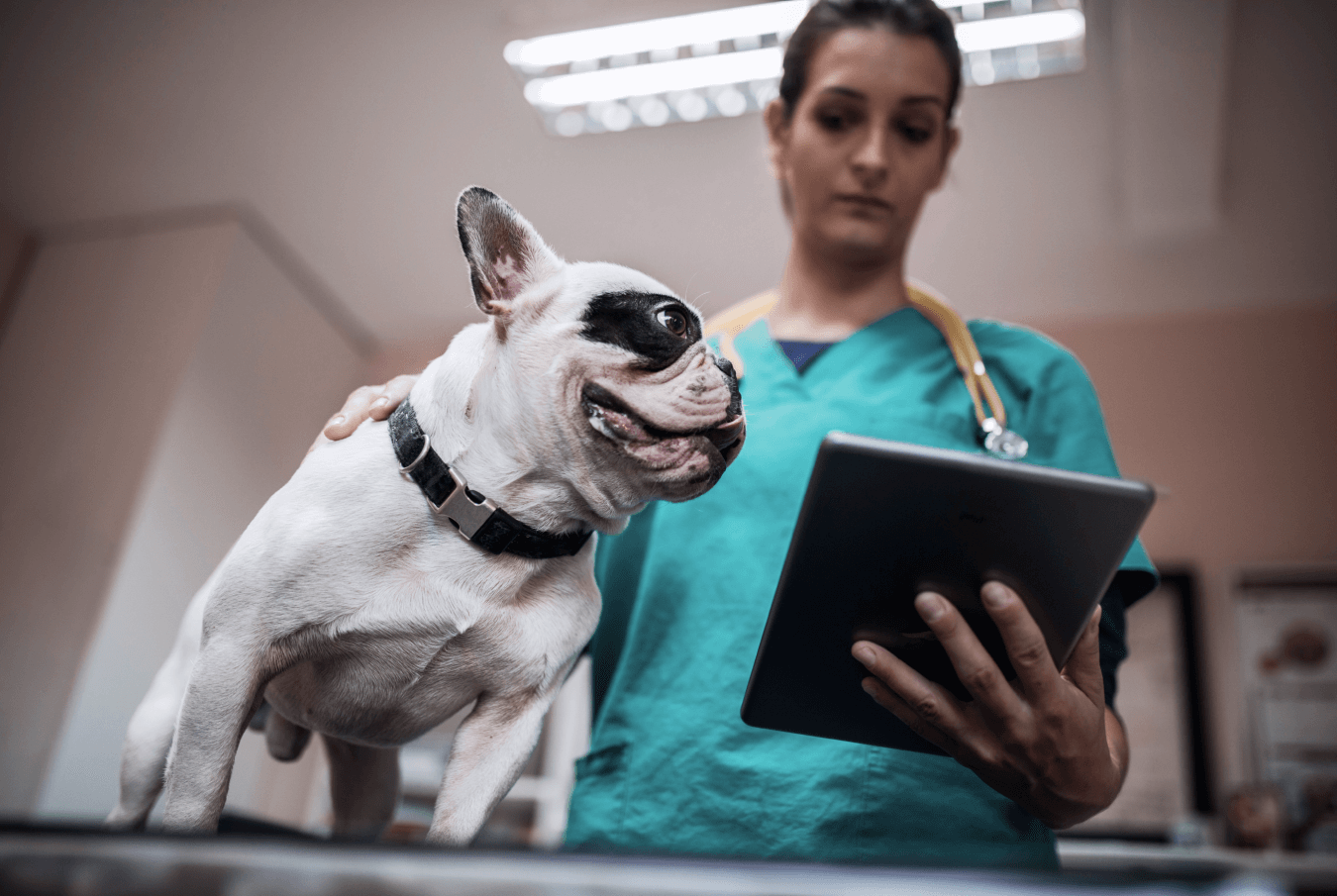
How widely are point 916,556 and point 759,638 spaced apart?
29 cm

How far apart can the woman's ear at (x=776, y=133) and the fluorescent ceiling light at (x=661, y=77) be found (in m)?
0.29

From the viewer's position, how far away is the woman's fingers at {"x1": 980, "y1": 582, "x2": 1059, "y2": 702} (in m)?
0.42

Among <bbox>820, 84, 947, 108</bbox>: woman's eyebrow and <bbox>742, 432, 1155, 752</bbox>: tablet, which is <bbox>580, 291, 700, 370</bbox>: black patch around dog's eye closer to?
<bbox>742, 432, 1155, 752</bbox>: tablet

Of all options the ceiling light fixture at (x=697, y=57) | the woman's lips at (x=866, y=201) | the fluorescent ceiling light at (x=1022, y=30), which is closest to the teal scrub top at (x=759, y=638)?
the woman's lips at (x=866, y=201)

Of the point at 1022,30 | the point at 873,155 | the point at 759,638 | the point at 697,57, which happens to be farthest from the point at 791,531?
the point at 1022,30

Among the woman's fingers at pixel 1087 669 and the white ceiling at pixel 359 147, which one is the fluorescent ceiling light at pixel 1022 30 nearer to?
the white ceiling at pixel 359 147

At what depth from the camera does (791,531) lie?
0.71m

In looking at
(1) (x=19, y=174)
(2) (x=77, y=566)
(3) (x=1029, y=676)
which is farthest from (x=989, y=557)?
(1) (x=19, y=174)

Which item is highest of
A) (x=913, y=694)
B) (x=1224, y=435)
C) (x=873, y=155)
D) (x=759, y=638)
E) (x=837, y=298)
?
(x=873, y=155)

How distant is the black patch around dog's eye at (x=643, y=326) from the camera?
0.42 m

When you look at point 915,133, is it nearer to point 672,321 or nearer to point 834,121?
point 834,121

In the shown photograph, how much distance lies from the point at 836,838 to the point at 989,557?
32 cm

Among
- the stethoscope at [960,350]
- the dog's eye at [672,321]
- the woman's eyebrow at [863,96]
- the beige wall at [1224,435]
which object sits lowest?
the beige wall at [1224,435]

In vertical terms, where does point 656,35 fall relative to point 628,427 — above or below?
above
